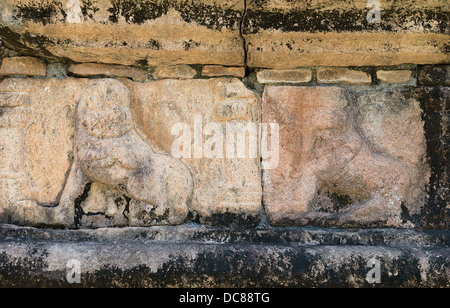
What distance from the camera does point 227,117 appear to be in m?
2.56

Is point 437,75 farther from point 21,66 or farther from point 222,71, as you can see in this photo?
point 21,66

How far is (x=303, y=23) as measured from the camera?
2365 millimetres

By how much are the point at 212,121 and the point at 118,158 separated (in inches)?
23.1

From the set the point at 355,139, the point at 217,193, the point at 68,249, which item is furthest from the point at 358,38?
the point at 68,249

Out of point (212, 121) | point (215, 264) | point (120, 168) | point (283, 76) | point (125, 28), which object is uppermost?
point (125, 28)

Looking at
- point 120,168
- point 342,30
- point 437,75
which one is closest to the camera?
point 342,30

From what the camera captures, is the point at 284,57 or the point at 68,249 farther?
the point at 284,57

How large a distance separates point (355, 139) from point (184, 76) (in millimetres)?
1074

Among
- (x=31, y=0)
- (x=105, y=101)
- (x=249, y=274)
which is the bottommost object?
(x=249, y=274)

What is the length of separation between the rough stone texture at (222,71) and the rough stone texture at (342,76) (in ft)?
1.55

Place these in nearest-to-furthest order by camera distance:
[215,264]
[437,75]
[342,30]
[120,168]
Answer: [215,264] < [342,30] < [120,168] < [437,75]

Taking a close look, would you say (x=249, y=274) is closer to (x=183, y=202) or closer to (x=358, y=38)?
(x=183, y=202)

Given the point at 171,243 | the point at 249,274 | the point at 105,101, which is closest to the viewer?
the point at 249,274

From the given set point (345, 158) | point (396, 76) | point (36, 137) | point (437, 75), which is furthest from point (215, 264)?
point (437, 75)
